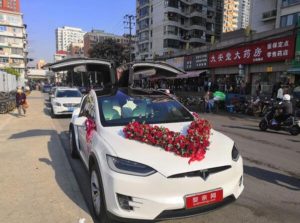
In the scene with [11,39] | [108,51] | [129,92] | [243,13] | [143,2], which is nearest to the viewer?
[129,92]

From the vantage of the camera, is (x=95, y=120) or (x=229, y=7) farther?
(x=229, y=7)

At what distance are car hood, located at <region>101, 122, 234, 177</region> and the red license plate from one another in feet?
0.92

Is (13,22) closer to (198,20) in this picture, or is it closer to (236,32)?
(198,20)

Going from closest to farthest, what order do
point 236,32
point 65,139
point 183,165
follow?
point 183,165, point 65,139, point 236,32

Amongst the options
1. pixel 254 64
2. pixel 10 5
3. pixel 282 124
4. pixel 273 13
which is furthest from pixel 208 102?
pixel 10 5

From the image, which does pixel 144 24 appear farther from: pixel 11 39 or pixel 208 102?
pixel 208 102

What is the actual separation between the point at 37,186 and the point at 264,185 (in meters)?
3.74

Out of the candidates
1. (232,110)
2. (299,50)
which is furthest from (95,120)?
(299,50)

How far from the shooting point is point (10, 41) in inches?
3440

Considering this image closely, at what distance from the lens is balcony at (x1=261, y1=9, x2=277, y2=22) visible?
117ft

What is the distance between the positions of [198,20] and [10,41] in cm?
5479

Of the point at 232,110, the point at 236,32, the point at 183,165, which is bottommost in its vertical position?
the point at 232,110

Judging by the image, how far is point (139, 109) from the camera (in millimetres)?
4777

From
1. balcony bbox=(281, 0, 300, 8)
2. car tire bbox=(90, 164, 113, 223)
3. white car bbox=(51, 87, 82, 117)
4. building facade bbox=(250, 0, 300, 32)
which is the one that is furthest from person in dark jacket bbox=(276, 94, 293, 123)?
balcony bbox=(281, 0, 300, 8)
